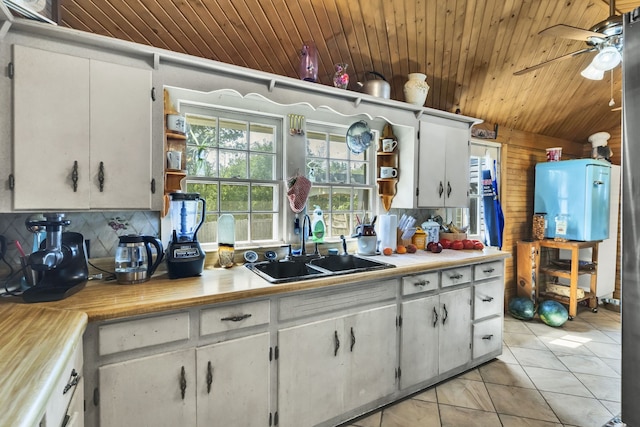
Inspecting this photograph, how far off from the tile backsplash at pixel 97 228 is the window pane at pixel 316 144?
1.33 m

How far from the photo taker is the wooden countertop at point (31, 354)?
0.74 m

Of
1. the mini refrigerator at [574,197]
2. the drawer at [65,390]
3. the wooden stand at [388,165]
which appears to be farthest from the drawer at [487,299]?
the drawer at [65,390]

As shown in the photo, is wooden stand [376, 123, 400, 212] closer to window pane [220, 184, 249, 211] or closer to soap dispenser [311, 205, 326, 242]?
soap dispenser [311, 205, 326, 242]

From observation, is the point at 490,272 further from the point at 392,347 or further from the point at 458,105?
the point at 458,105

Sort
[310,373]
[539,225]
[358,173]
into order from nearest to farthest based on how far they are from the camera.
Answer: [310,373] → [358,173] → [539,225]

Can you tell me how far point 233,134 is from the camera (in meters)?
2.50

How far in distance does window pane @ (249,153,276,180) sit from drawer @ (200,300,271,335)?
45.6 inches

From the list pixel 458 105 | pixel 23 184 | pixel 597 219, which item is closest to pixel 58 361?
pixel 23 184

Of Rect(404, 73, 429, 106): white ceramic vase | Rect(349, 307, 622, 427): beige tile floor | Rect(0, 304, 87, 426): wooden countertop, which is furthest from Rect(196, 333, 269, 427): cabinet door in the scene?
Rect(404, 73, 429, 106): white ceramic vase

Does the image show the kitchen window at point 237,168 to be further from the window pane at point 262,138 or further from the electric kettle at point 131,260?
the electric kettle at point 131,260

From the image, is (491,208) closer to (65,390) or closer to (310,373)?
(310,373)

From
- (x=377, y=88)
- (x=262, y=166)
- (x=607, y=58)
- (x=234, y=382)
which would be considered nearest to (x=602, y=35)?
(x=607, y=58)

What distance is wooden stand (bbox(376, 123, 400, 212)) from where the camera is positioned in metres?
3.04

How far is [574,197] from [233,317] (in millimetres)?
4282
